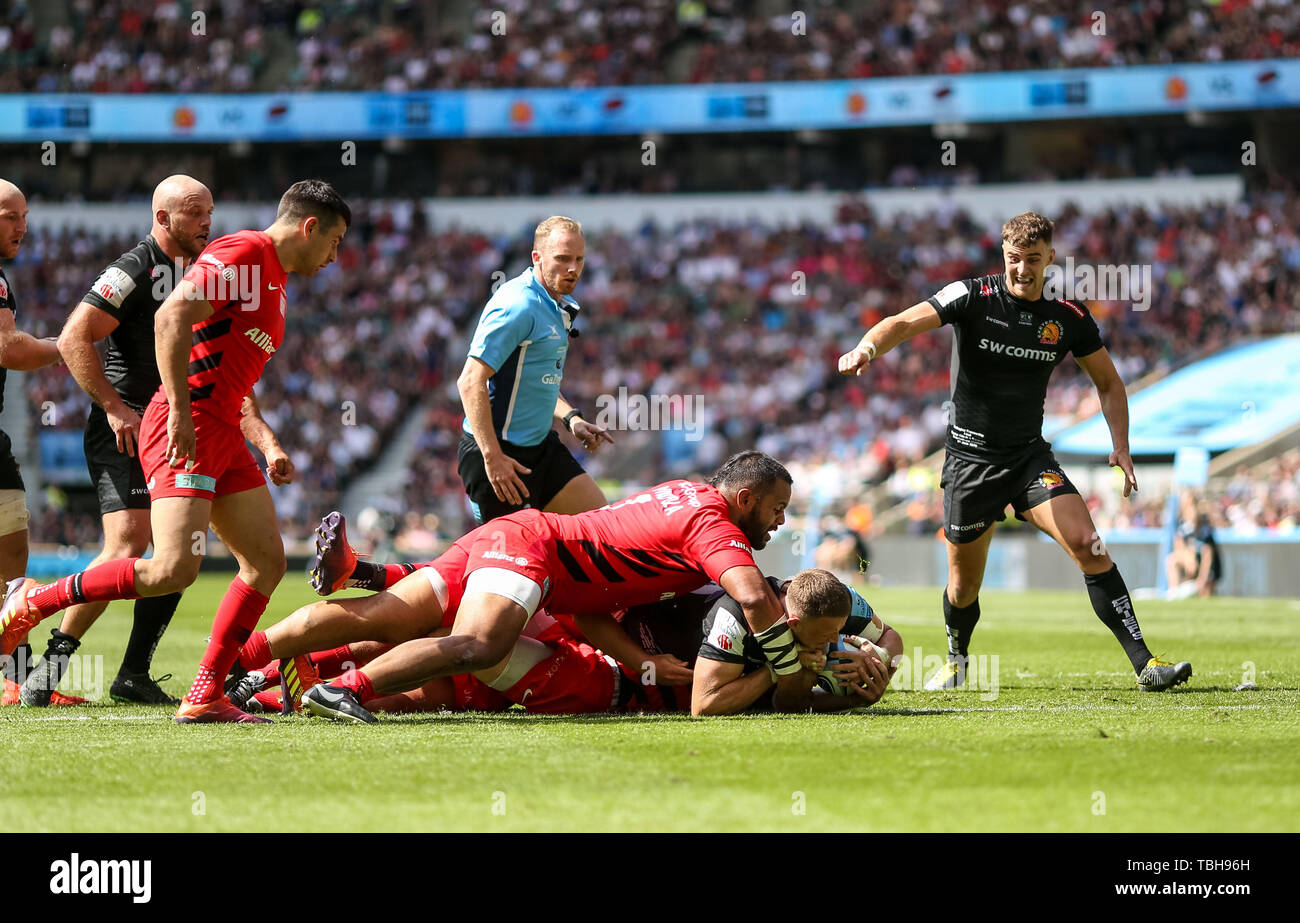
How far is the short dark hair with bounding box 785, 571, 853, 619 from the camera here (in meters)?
6.06

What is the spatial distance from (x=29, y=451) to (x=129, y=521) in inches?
1202

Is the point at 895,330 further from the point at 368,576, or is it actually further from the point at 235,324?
the point at 235,324

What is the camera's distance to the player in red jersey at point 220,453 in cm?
624

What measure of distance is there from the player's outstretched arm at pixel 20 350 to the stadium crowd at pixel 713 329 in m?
22.0

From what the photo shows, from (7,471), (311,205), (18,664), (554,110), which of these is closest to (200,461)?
(311,205)

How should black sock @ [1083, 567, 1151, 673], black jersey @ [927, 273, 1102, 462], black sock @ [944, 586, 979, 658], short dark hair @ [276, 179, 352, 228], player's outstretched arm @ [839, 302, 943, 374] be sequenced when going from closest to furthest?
short dark hair @ [276, 179, 352, 228] → player's outstretched arm @ [839, 302, 943, 374] → black sock @ [1083, 567, 1151, 673] → black jersey @ [927, 273, 1102, 462] → black sock @ [944, 586, 979, 658]

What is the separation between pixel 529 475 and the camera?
7770 millimetres

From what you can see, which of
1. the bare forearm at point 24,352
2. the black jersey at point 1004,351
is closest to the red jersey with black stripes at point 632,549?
the black jersey at point 1004,351

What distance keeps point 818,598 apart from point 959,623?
2588mm

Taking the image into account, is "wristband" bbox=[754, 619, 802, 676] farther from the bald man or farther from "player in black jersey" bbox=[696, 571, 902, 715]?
the bald man

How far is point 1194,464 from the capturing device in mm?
21812

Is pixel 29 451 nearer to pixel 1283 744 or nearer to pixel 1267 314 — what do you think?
pixel 1267 314

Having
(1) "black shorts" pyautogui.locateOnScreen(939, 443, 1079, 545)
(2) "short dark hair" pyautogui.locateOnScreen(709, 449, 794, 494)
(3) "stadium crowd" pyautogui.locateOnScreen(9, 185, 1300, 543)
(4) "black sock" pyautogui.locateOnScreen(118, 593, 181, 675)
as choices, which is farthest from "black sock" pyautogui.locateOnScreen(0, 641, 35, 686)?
(3) "stadium crowd" pyautogui.locateOnScreen(9, 185, 1300, 543)

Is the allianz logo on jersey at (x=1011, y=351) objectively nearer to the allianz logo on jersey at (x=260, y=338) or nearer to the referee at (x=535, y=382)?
the referee at (x=535, y=382)
